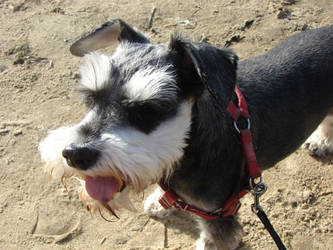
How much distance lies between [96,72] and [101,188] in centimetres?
76

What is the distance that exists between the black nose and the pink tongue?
178mm

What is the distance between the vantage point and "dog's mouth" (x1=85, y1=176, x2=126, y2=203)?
2.04 metres

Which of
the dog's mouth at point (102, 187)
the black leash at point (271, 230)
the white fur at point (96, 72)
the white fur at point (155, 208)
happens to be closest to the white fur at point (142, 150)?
the dog's mouth at point (102, 187)

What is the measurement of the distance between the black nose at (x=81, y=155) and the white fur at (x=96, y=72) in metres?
0.46

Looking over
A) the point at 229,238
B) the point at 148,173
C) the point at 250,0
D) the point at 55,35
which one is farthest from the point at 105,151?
the point at 250,0

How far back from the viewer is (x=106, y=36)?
282 centimetres

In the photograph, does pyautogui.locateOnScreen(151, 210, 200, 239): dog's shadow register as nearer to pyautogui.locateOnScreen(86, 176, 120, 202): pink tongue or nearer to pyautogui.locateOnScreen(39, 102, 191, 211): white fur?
pyautogui.locateOnScreen(39, 102, 191, 211): white fur

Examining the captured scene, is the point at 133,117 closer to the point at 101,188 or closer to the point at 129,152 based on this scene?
the point at 129,152

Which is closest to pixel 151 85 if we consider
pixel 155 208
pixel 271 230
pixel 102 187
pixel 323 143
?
pixel 102 187

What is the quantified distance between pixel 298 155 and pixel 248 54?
5.60 ft

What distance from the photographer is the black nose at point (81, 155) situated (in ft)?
6.13

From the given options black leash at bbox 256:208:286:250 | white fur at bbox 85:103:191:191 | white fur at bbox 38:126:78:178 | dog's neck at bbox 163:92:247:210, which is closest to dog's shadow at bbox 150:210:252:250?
dog's neck at bbox 163:92:247:210

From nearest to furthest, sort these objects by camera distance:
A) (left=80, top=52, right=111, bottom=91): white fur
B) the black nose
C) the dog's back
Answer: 1. the black nose
2. (left=80, top=52, right=111, bottom=91): white fur
3. the dog's back

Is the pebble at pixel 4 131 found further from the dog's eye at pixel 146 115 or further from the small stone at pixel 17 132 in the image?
the dog's eye at pixel 146 115
